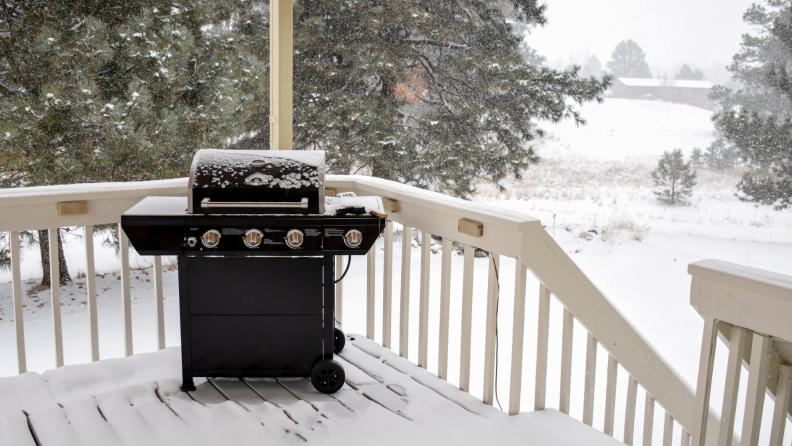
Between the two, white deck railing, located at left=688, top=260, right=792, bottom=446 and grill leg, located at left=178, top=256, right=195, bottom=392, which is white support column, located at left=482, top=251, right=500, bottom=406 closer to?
white deck railing, located at left=688, top=260, right=792, bottom=446

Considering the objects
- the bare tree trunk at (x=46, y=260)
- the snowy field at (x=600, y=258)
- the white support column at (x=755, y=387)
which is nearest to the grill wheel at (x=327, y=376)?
the white support column at (x=755, y=387)

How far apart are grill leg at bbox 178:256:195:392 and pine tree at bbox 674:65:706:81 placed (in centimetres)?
687

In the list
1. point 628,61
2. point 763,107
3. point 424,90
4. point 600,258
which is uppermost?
point 628,61

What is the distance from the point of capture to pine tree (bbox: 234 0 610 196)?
654cm

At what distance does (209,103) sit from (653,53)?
5.50m

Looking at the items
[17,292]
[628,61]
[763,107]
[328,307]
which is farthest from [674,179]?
[17,292]

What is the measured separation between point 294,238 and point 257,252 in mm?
131

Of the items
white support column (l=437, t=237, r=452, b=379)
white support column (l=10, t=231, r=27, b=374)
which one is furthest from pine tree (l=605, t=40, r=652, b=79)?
white support column (l=10, t=231, r=27, b=374)

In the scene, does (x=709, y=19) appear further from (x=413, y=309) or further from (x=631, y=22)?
(x=413, y=309)

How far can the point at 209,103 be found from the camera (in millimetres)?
5316

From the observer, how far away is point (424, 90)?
284 inches

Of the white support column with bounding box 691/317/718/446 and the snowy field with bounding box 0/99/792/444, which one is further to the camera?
the snowy field with bounding box 0/99/792/444

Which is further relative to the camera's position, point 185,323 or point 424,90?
point 424,90

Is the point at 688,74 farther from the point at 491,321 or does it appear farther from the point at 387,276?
the point at 491,321
